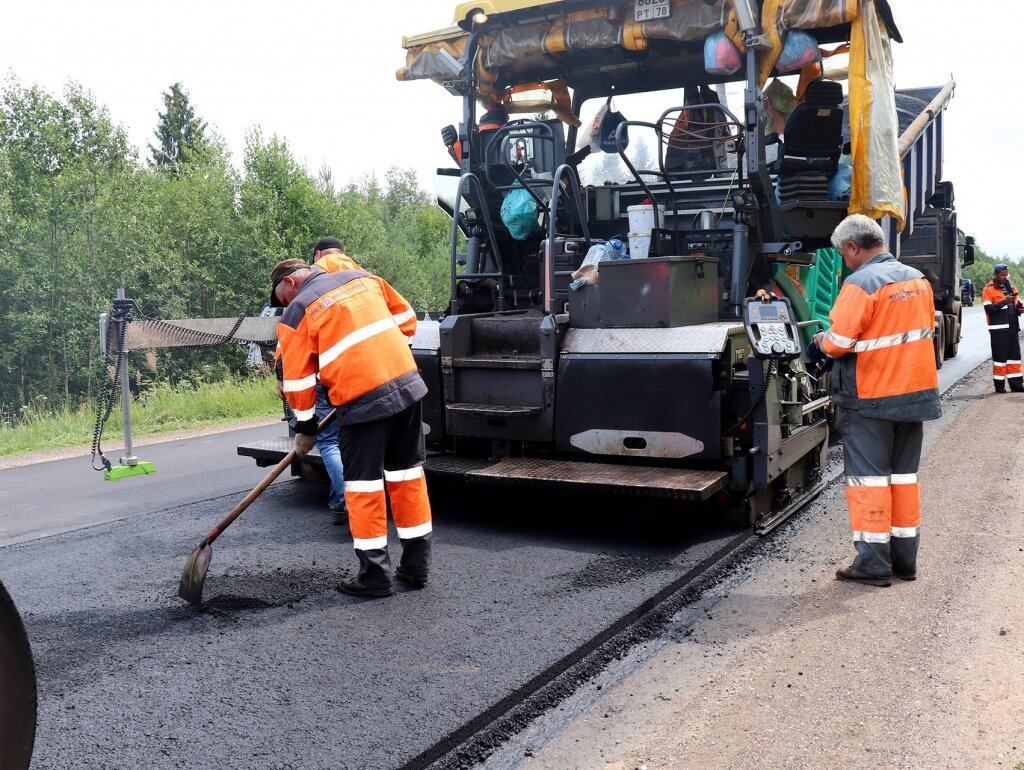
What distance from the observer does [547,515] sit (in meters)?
5.45

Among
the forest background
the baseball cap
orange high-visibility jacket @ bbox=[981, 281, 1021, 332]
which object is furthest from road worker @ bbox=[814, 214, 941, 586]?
the forest background

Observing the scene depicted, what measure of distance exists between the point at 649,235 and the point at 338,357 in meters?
2.41

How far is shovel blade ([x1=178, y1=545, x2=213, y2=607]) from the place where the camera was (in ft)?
12.5

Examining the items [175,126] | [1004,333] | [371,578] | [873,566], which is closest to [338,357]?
[371,578]

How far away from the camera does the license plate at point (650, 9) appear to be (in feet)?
18.5

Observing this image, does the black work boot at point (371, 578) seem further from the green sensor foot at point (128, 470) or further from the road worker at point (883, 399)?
the green sensor foot at point (128, 470)

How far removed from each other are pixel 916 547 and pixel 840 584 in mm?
401

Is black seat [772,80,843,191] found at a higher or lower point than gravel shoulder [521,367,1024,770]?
higher

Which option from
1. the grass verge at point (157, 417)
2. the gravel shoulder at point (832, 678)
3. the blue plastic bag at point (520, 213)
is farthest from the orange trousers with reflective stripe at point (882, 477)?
the grass verge at point (157, 417)

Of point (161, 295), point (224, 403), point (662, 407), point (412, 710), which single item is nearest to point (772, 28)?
point (662, 407)

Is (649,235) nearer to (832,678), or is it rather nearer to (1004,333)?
(832,678)

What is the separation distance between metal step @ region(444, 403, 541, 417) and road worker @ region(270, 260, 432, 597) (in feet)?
3.48

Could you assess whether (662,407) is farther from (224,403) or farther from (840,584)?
(224,403)

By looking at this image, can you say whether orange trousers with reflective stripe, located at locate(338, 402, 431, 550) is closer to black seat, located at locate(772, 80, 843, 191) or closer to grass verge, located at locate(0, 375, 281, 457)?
black seat, located at locate(772, 80, 843, 191)
